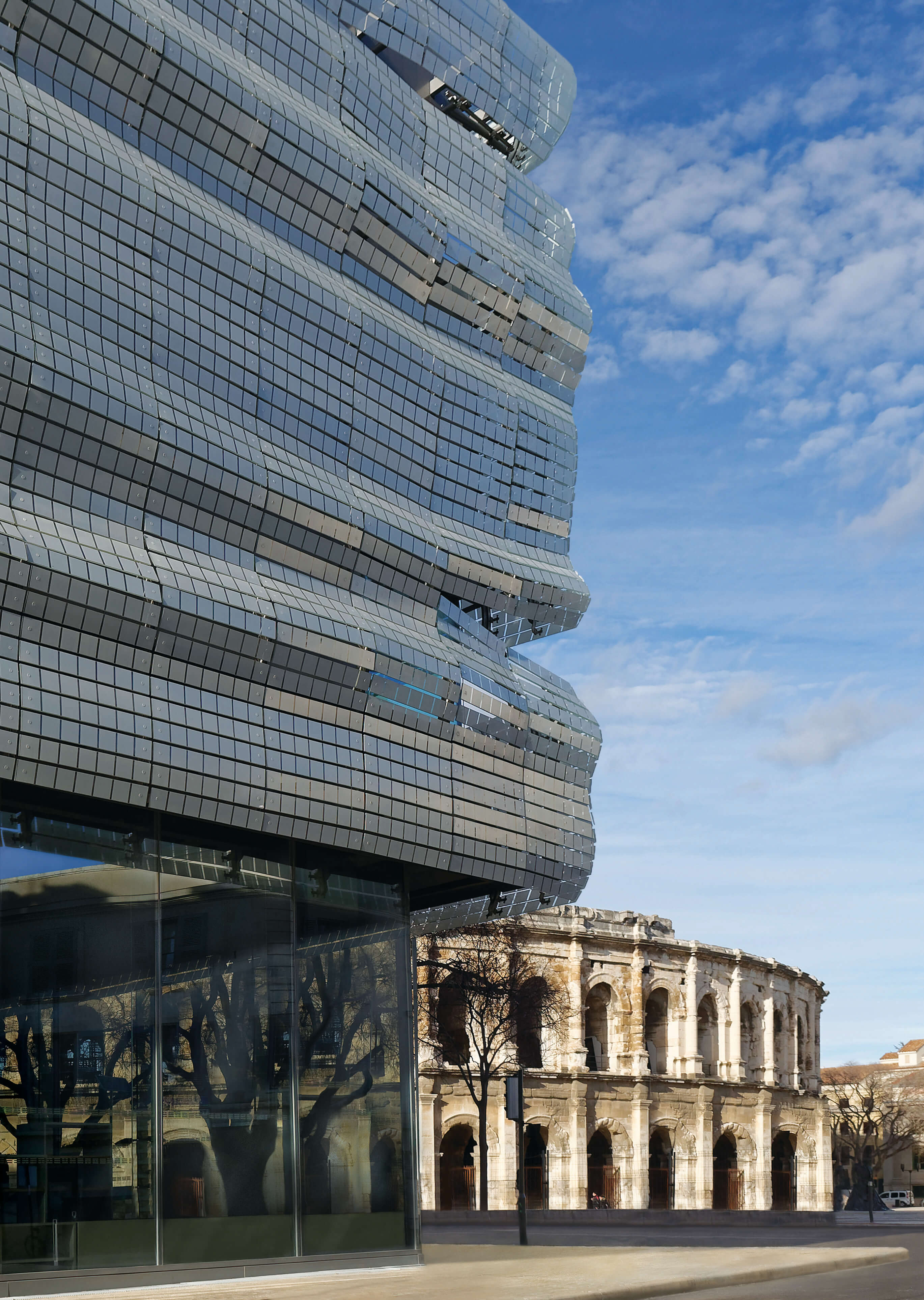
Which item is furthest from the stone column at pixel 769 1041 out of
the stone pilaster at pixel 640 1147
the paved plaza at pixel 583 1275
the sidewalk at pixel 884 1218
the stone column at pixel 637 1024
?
the paved plaza at pixel 583 1275

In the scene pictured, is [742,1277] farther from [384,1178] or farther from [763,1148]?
[763,1148]

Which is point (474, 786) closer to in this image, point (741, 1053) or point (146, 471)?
point (146, 471)

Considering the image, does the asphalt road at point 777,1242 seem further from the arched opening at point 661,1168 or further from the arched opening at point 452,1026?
the arched opening at point 661,1168

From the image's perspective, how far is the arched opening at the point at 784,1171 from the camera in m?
113

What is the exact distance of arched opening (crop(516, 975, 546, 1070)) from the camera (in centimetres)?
7419

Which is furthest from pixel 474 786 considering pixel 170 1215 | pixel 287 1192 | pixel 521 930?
pixel 521 930

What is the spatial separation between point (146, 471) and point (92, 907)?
906 cm

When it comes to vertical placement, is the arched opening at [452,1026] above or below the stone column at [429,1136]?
above

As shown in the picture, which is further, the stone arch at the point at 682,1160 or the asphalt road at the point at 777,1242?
the stone arch at the point at 682,1160

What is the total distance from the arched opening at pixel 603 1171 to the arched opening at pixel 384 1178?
6604 cm

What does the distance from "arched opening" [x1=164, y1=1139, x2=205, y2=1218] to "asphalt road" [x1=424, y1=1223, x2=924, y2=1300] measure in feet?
32.8

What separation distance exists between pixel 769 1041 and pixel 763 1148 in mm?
7857

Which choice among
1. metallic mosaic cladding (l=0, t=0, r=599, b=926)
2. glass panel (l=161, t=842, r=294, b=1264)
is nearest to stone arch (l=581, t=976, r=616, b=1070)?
metallic mosaic cladding (l=0, t=0, r=599, b=926)

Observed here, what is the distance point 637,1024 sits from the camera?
100625 millimetres
